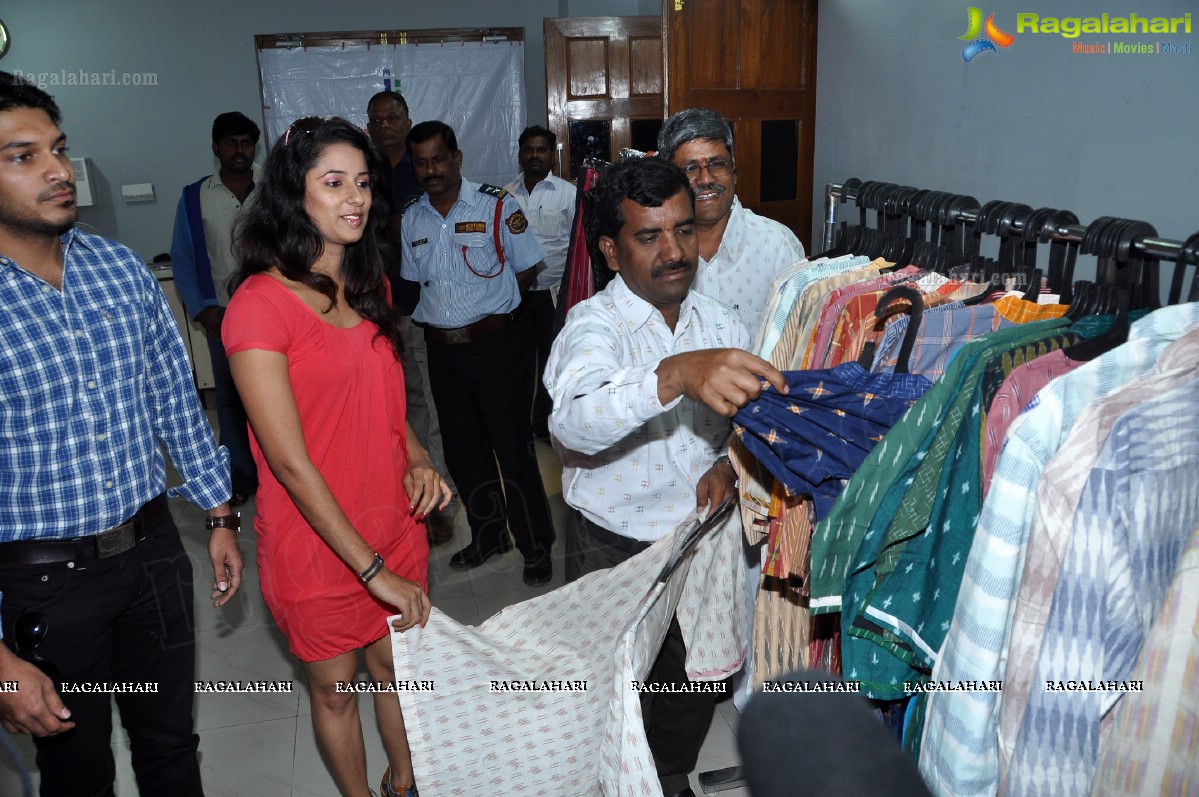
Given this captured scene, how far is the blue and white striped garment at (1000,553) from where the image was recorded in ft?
3.71

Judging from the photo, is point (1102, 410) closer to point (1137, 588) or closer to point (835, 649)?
point (1137, 588)

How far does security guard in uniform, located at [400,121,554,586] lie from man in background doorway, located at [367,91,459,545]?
15 cm

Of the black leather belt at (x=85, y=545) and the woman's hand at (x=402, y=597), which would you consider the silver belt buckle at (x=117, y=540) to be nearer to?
the black leather belt at (x=85, y=545)

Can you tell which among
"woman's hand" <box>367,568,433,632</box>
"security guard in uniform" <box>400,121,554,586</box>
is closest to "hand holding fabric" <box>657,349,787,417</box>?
"woman's hand" <box>367,568,433,632</box>

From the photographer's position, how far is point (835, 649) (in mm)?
1795

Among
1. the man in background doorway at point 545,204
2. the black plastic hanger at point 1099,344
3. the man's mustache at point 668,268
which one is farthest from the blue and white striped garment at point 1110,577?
the man in background doorway at point 545,204

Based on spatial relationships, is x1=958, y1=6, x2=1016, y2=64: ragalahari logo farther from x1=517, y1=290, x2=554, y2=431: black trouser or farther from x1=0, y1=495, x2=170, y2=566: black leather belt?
x1=0, y1=495, x2=170, y2=566: black leather belt

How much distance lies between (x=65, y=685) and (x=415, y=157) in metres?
2.46

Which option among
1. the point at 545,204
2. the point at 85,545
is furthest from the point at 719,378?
the point at 545,204

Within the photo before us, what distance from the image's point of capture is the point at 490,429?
367 centimetres

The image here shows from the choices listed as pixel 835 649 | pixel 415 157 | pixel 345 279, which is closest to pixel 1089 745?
pixel 835 649

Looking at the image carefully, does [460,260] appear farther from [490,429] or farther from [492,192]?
[490,429]

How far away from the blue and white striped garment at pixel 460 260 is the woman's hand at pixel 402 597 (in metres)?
1.91

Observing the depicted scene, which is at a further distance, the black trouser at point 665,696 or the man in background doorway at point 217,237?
the man in background doorway at point 217,237
